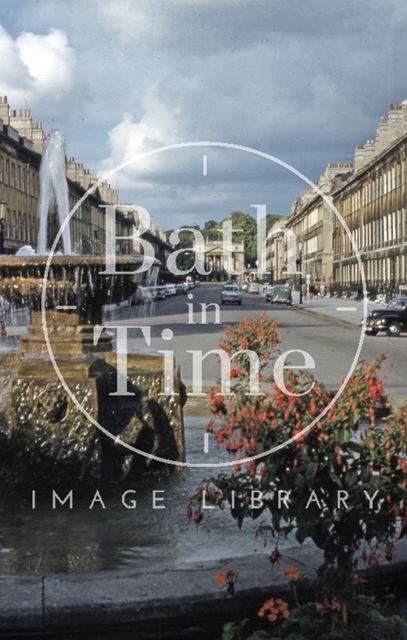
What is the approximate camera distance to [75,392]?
7.91 m

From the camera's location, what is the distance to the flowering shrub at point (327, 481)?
12.6 feet

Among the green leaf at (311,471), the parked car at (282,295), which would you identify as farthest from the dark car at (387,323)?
the parked car at (282,295)

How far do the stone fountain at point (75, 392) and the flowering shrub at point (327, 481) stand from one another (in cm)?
395

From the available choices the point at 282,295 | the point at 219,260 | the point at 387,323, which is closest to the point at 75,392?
the point at 387,323

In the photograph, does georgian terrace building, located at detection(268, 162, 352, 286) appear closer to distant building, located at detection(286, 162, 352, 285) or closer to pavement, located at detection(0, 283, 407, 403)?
distant building, located at detection(286, 162, 352, 285)

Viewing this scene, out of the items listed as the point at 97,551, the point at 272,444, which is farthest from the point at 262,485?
the point at 97,551

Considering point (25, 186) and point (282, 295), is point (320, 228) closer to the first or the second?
point (282, 295)

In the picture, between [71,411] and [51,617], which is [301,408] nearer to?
[51,617]

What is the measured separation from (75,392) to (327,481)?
4.32 meters

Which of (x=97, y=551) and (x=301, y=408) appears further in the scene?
(x=97, y=551)

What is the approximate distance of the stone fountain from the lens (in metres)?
7.88

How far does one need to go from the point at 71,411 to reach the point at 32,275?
7.93 feet

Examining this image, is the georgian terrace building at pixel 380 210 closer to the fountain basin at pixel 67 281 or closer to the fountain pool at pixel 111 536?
the fountain basin at pixel 67 281

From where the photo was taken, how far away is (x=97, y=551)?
6.38 metres
